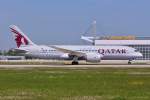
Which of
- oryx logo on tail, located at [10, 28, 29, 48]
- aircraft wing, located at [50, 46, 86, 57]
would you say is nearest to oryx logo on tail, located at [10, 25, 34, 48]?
oryx logo on tail, located at [10, 28, 29, 48]

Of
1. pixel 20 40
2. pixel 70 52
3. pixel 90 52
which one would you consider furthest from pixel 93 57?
pixel 20 40

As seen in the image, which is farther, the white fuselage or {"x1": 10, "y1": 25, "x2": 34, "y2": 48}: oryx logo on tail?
{"x1": 10, "y1": 25, "x2": 34, "y2": 48}: oryx logo on tail

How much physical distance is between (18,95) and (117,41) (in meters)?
124

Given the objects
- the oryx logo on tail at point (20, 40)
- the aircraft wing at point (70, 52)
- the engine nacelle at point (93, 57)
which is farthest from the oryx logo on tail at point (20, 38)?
the engine nacelle at point (93, 57)

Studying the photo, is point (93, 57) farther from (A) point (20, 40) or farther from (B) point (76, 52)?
(A) point (20, 40)

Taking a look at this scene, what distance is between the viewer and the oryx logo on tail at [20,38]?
9612cm

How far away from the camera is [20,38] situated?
96.7 metres

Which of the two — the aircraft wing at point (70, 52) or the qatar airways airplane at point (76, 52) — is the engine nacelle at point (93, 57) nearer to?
the qatar airways airplane at point (76, 52)

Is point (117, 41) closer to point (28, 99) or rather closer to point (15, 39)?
point (15, 39)

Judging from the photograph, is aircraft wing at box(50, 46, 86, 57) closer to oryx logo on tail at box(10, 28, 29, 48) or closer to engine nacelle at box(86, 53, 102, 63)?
engine nacelle at box(86, 53, 102, 63)

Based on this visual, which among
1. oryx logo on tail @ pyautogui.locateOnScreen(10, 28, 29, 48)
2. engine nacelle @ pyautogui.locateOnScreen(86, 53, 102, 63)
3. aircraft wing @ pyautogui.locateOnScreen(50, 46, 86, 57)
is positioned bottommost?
engine nacelle @ pyautogui.locateOnScreen(86, 53, 102, 63)

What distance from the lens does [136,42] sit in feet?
468

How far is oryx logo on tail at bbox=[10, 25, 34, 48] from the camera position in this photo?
315 ft

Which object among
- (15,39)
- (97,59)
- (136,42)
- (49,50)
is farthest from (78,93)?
(136,42)
